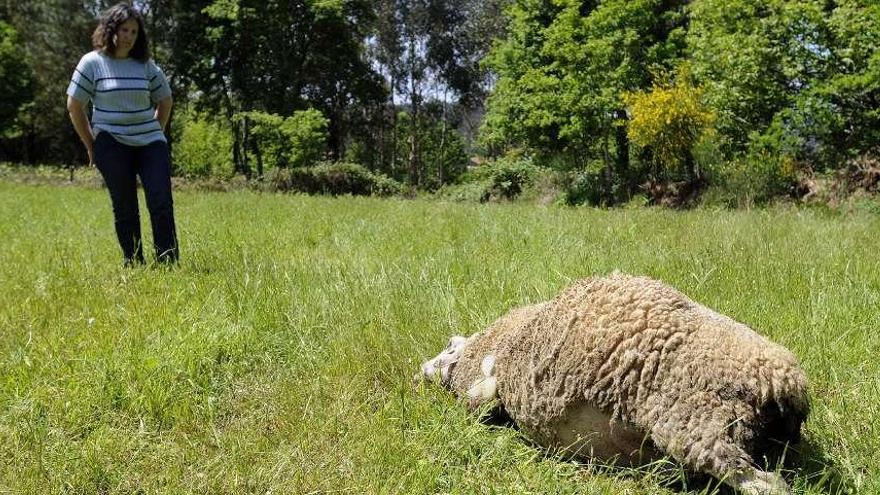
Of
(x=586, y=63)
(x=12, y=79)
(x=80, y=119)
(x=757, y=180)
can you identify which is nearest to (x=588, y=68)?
(x=586, y=63)

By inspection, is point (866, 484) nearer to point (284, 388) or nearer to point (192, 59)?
point (284, 388)

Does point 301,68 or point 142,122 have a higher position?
point 301,68

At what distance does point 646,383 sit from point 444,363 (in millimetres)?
884

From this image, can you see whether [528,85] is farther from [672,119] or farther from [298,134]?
[298,134]

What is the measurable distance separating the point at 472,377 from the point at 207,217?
8.74 metres

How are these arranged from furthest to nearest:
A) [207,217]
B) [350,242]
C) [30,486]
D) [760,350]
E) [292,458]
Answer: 1. [207,217]
2. [350,242]
3. [292,458]
4. [30,486]
5. [760,350]

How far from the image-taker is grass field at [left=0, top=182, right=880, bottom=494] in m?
1.86

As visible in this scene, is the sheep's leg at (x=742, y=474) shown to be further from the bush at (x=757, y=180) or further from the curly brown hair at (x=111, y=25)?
the bush at (x=757, y=180)

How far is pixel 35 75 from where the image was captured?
41.0m

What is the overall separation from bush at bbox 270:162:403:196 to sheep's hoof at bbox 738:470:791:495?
24651mm

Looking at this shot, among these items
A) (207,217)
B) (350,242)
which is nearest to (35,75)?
(207,217)

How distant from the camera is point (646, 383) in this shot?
177 cm

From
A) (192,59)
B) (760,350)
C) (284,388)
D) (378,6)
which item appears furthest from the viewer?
(378,6)

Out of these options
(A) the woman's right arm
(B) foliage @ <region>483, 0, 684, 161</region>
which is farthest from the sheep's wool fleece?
(B) foliage @ <region>483, 0, 684, 161</region>
